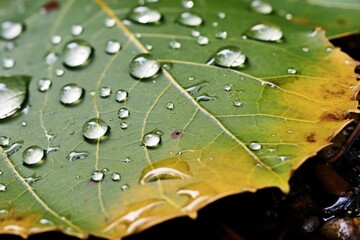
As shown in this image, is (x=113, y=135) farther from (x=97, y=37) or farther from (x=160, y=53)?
(x=97, y=37)

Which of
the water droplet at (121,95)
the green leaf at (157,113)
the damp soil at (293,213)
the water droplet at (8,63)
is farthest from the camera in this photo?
the water droplet at (8,63)

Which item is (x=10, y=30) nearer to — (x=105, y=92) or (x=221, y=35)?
(x=105, y=92)

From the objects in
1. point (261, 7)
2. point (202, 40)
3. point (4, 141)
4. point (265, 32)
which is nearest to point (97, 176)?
point (4, 141)

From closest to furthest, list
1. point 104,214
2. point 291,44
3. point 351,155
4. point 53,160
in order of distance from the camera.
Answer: point 104,214 < point 53,160 < point 351,155 < point 291,44

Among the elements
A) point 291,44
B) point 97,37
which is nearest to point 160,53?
point 97,37

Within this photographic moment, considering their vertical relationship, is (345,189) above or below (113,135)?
below

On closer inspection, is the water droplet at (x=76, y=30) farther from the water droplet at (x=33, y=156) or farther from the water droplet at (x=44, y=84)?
the water droplet at (x=33, y=156)

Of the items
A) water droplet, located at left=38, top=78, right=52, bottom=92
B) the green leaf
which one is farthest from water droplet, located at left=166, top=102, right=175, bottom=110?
water droplet, located at left=38, top=78, right=52, bottom=92

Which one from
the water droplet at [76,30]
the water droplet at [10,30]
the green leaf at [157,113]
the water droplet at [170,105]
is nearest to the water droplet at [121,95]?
the green leaf at [157,113]
